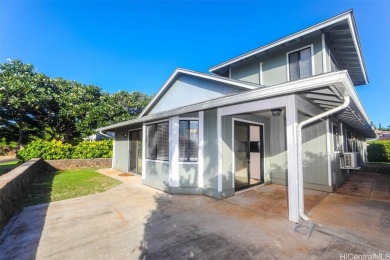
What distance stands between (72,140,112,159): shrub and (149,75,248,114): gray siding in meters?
6.84

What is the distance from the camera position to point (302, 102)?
4.57 meters

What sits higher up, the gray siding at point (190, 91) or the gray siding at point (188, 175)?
the gray siding at point (190, 91)

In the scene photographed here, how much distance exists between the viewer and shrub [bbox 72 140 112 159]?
13.5 m

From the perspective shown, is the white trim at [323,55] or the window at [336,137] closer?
the white trim at [323,55]

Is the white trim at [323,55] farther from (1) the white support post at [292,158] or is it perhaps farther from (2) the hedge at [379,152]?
(2) the hedge at [379,152]

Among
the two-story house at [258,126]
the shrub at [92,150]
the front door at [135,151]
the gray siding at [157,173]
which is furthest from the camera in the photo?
the shrub at [92,150]

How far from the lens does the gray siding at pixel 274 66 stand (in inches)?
281

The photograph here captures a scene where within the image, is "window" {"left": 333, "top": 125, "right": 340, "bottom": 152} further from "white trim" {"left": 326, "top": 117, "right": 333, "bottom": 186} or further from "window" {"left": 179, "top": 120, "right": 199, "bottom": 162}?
"window" {"left": 179, "top": 120, "right": 199, "bottom": 162}

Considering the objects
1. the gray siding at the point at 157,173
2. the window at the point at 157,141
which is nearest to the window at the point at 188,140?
the window at the point at 157,141

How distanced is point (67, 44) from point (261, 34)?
14.3 m

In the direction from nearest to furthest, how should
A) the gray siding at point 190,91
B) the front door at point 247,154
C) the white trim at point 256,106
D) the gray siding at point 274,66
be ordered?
the white trim at point 256,106, the front door at point 247,154, the gray siding at point 274,66, the gray siding at point 190,91

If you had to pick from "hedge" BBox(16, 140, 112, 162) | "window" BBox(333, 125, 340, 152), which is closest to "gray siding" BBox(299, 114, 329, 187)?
"window" BBox(333, 125, 340, 152)

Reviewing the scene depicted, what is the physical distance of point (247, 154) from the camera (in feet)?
23.4

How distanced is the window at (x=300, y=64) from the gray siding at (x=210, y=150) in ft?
13.3
